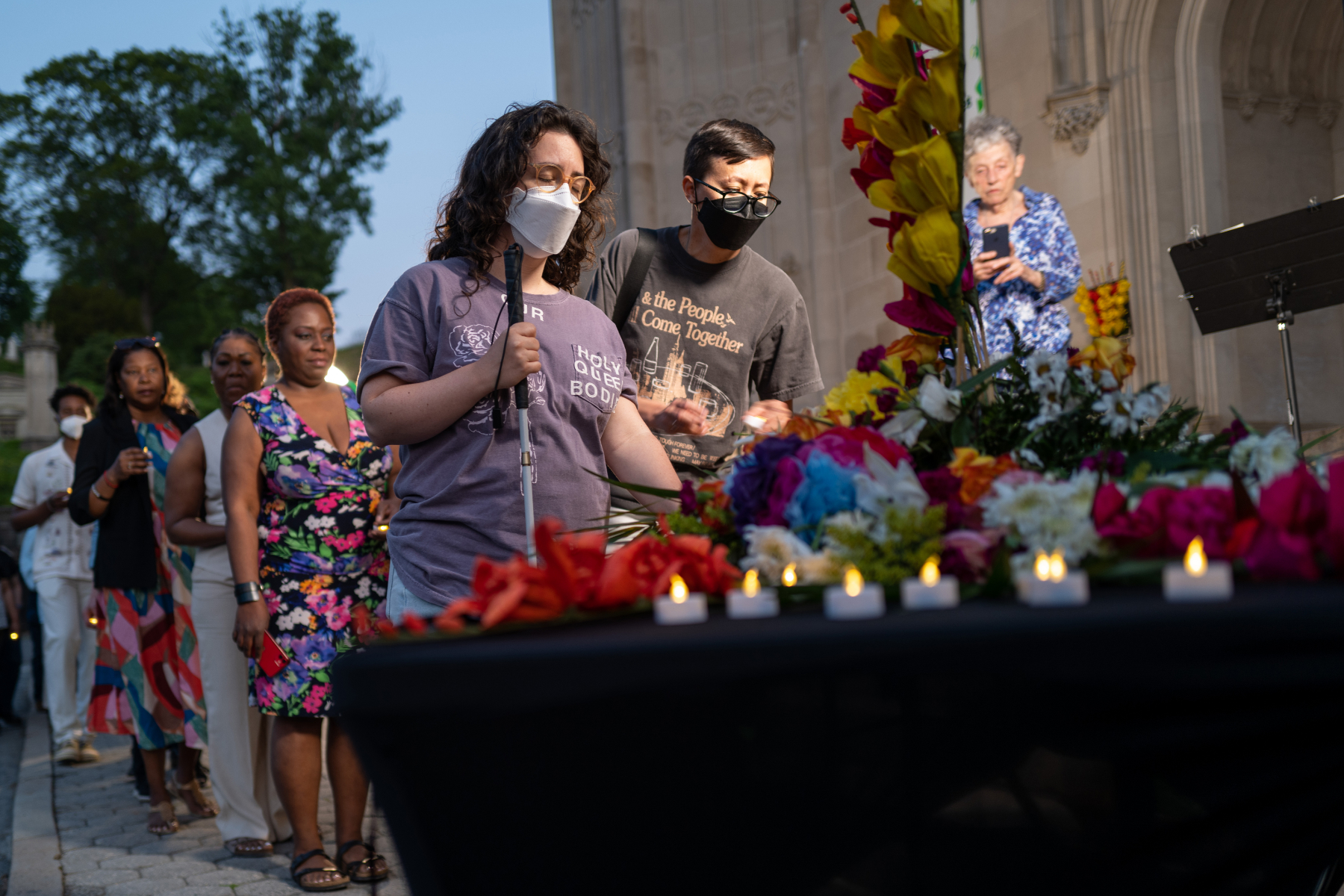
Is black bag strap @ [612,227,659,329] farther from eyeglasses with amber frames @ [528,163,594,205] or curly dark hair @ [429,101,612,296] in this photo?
eyeglasses with amber frames @ [528,163,594,205]

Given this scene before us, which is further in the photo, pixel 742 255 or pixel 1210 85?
pixel 1210 85

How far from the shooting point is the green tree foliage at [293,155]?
119ft

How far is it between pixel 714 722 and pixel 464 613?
330 mm

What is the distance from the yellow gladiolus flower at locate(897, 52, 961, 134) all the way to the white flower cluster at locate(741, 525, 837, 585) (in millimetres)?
837

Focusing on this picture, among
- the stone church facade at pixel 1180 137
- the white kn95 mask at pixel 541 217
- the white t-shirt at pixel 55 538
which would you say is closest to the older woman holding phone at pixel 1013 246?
the white kn95 mask at pixel 541 217

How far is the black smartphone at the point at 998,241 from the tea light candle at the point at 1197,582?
14.2ft

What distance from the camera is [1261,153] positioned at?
9.33m

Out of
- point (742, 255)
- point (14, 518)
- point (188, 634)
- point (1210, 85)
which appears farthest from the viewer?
point (1210, 85)

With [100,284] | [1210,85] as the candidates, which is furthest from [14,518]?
[100,284]

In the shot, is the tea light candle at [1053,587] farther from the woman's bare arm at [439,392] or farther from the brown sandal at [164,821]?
the brown sandal at [164,821]

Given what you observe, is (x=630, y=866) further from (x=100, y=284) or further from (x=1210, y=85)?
(x=100, y=284)

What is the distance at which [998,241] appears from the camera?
5.28 metres

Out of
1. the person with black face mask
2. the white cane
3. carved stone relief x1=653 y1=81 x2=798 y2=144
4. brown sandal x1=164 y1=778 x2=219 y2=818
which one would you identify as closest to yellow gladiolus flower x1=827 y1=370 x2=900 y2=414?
the white cane

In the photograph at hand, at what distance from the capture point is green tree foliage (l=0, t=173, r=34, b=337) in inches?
1682
